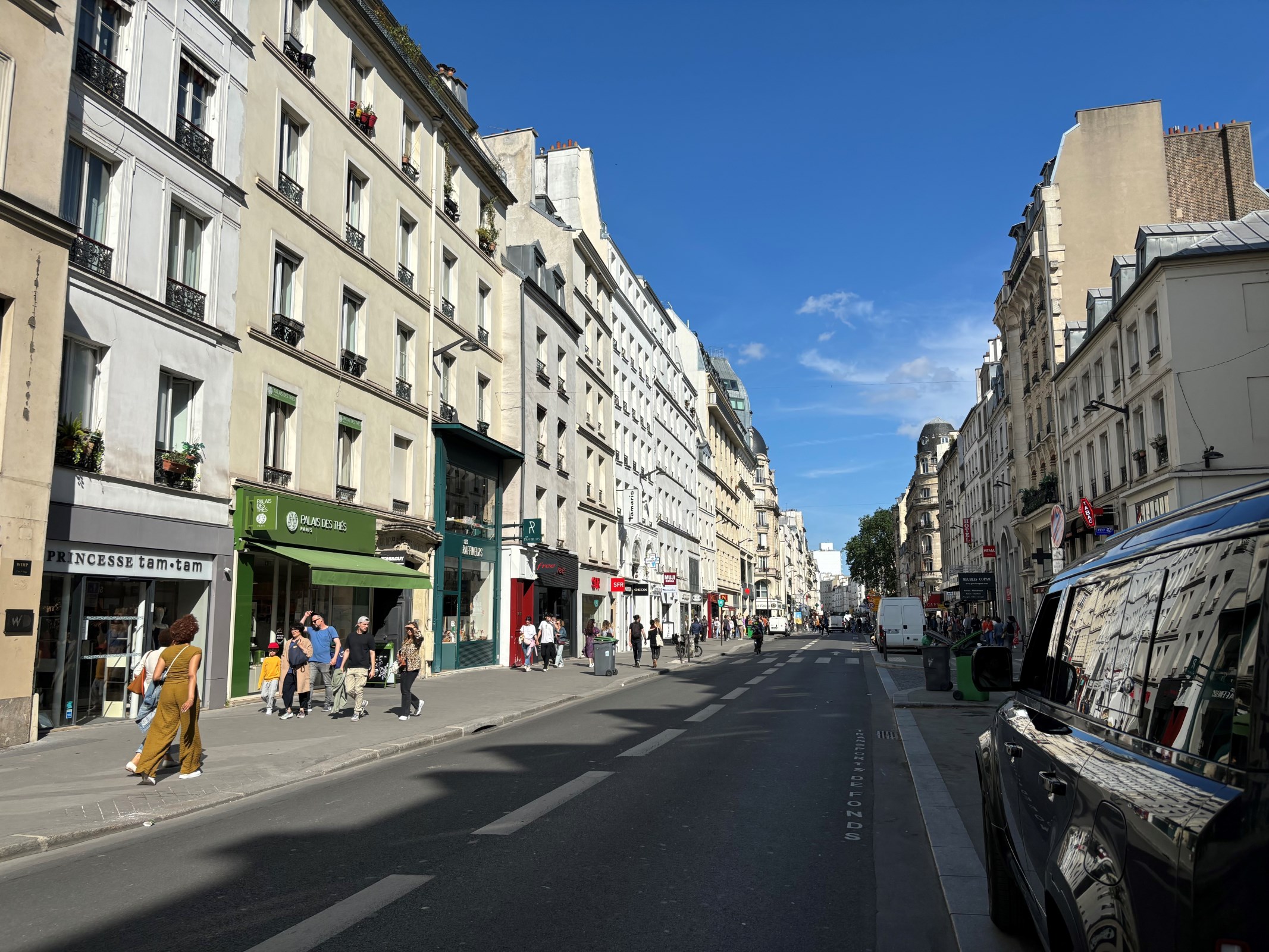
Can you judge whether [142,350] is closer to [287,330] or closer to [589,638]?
[287,330]

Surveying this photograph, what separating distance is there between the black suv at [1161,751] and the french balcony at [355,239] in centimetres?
2184

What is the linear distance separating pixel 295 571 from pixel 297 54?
37.0 feet

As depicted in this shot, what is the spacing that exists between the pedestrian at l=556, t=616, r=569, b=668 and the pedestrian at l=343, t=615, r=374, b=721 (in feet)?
51.9

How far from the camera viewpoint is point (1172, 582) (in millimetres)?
2547

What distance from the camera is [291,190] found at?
810 inches

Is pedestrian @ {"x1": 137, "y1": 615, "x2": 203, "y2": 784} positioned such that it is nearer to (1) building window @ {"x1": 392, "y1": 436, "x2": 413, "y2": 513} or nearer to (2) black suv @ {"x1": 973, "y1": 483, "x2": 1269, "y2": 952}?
(2) black suv @ {"x1": 973, "y1": 483, "x2": 1269, "y2": 952}

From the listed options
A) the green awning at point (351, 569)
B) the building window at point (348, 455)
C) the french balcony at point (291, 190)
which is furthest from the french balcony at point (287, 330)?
the green awning at point (351, 569)

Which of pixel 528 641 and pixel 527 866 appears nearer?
pixel 527 866

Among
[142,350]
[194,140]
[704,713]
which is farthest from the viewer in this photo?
[194,140]

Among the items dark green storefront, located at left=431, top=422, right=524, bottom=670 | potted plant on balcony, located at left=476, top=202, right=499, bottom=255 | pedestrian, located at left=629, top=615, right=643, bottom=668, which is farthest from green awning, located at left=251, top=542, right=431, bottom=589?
potted plant on balcony, located at left=476, top=202, right=499, bottom=255

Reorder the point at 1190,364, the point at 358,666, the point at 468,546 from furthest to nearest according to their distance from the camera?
the point at 468,546, the point at 1190,364, the point at 358,666

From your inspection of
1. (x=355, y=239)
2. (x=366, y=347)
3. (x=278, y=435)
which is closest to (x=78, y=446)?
(x=278, y=435)

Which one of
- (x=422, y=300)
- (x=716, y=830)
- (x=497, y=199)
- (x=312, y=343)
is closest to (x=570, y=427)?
(x=497, y=199)

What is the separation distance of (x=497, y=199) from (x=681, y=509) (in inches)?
1357
